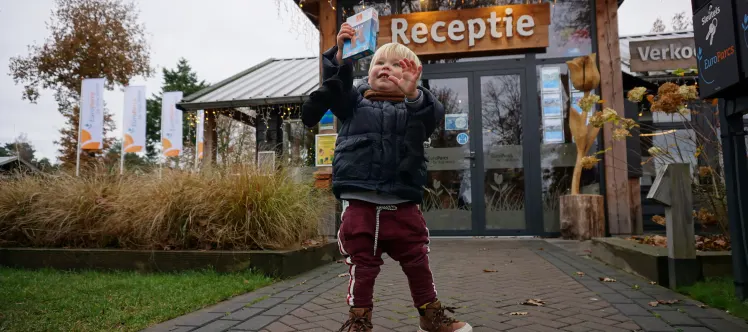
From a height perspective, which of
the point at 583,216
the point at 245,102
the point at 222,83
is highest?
the point at 222,83

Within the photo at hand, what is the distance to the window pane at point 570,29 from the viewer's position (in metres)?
7.79

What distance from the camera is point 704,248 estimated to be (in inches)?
150

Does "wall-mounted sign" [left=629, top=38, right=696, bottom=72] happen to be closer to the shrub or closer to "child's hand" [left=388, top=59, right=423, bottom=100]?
the shrub

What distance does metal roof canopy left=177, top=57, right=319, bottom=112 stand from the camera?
431 inches

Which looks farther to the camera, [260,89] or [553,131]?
[260,89]

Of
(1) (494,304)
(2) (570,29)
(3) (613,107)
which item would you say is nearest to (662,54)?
(3) (613,107)

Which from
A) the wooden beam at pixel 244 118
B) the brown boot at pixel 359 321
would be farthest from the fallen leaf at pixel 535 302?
the wooden beam at pixel 244 118

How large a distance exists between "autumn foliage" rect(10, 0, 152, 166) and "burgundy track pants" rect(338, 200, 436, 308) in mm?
23208

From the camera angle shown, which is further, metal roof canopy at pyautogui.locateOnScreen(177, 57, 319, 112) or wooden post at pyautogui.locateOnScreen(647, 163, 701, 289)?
metal roof canopy at pyautogui.locateOnScreen(177, 57, 319, 112)

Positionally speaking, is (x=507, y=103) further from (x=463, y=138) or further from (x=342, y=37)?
(x=342, y=37)

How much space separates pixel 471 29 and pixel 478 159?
2.18 metres

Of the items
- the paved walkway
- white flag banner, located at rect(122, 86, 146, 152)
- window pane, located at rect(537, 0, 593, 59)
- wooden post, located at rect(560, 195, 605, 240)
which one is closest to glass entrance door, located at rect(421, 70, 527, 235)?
window pane, located at rect(537, 0, 593, 59)

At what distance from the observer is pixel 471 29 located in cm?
795

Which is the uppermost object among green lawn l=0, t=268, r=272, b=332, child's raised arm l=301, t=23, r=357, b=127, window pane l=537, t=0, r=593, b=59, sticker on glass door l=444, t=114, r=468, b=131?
window pane l=537, t=0, r=593, b=59
